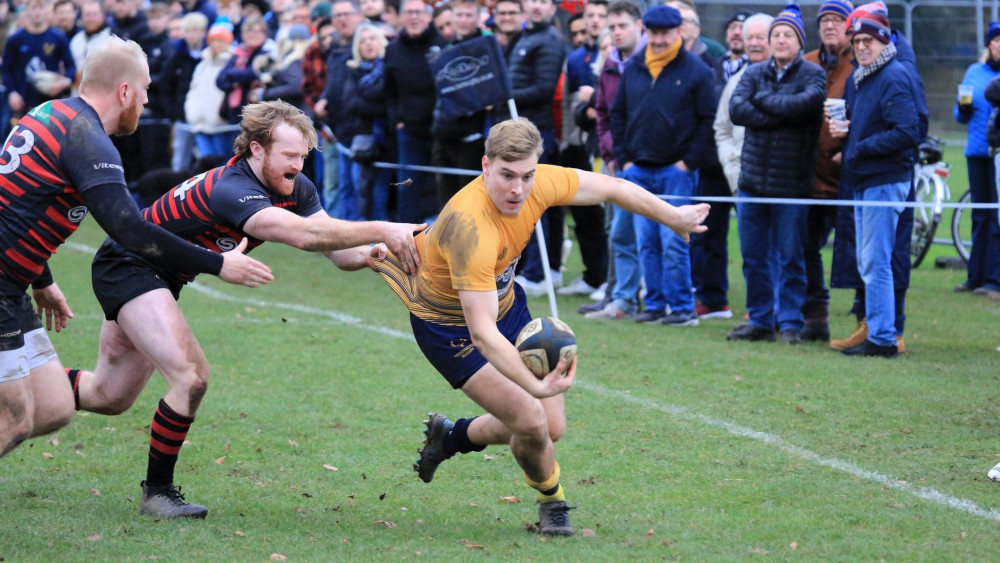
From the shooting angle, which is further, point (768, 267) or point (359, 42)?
point (359, 42)

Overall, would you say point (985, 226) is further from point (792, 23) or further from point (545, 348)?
point (545, 348)

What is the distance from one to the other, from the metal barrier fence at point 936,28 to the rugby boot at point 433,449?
1156 cm

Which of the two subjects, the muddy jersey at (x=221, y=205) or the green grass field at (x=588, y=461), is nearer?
the green grass field at (x=588, y=461)

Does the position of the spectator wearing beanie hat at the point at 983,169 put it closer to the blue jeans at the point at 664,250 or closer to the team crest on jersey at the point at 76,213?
the blue jeans at the point at 664,250

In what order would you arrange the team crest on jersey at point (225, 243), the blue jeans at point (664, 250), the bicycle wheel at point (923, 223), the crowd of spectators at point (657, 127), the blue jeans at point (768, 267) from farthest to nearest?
1. the bicycle wheel at point (923, 223)
2. the blue jeans at point (664, 250)
3. the blue jeans at point (768, 267)
4. the crowd of spectators at point (657, 127)
5. the team crest on jersey at point (225, 243)

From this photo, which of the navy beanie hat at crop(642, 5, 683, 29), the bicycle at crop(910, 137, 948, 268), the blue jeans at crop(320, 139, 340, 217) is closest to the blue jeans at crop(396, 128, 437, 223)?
the blue jeans at crop(320, 139, 340, 217)

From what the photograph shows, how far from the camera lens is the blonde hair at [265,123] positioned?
562 centimetres

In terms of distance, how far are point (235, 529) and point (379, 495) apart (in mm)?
840

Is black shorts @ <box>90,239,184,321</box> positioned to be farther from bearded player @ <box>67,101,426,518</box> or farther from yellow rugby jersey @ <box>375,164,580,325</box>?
yellow rugby jersey @ <box>375,164,580,325</box>

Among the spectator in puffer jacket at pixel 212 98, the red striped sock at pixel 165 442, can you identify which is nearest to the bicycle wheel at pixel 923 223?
the spectator in puffer jacket at pixel 212 98

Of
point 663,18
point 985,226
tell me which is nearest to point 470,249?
point 663,18

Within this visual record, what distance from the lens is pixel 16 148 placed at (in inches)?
199

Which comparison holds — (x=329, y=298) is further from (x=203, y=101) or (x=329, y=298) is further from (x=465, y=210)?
(x=465, y=210)

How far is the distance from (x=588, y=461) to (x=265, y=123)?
2.47 m
